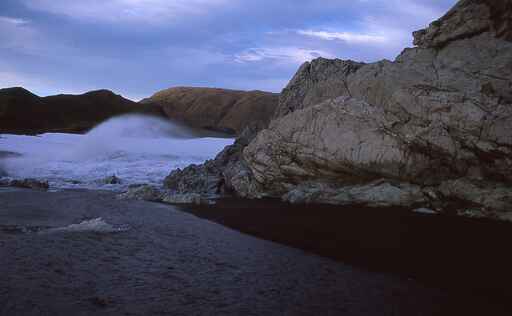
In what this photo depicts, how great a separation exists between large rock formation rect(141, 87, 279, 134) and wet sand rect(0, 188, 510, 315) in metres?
41.5

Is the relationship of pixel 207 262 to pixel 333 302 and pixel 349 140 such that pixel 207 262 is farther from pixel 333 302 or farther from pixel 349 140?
pixel 349 140

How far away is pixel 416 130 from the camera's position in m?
13.5

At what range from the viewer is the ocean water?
71.5ft

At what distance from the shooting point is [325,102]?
15.9 m

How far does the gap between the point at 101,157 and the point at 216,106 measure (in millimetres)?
31968

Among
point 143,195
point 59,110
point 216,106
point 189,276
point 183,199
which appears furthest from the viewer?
point 216,106

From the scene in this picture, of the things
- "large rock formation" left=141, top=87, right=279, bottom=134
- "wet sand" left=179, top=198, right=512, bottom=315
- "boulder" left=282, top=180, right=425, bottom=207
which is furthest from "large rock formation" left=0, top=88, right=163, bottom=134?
"wet sand" left=179, top=198, right=512, bottom=315

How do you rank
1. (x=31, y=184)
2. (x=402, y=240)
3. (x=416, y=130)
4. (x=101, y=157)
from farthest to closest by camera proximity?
(x=101, y=157) < (x=31, y=184) < (x=416, y=130) < (x=402, y=240)

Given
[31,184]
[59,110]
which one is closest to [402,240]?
[31,184]

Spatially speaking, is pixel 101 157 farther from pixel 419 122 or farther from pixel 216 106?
pixel 216 106

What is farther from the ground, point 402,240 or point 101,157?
point 101,157

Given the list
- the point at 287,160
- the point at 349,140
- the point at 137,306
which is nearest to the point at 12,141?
the point at 287,160

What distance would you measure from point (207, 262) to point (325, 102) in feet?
30.8

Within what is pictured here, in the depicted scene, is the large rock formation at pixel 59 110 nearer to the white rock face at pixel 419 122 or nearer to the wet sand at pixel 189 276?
the white rock face at pixel 419 122
